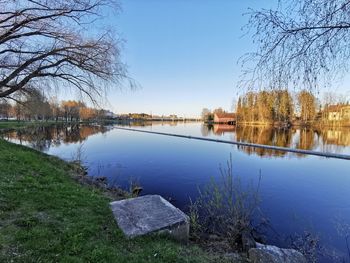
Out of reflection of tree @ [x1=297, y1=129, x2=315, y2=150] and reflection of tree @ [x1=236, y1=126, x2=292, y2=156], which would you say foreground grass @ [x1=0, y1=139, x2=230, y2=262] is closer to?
reflection of tree @ [x1=236, y1=126, x2=292, y2=156]

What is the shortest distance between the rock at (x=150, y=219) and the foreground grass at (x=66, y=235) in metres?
0.16

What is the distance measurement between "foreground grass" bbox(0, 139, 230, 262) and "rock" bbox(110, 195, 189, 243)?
0.52 feet

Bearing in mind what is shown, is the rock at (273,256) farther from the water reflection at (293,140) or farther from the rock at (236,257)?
the water reflection at (293,140)

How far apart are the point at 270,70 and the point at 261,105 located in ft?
1.47

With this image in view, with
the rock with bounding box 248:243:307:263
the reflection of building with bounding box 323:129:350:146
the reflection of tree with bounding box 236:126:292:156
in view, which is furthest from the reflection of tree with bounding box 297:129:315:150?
the rock with bounding box 248:243:307:263

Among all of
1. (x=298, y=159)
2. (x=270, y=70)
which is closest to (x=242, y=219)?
(x=270, y=70)

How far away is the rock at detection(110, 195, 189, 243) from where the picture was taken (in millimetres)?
4137

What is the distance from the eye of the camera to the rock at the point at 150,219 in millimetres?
4137

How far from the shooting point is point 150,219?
4430 millimetres

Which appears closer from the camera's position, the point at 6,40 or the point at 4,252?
the point at 4,252

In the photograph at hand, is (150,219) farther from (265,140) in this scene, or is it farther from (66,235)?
(265,140)

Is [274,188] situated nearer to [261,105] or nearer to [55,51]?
[261,105]

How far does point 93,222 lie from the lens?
4.33 meters

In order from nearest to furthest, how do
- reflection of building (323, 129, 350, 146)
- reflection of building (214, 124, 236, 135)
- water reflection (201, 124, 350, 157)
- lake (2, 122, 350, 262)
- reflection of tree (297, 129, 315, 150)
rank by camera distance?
lake (2, 122, 350, 262) → water reflection (201, 124, 350, 157) → reflection of tree (297, 129, 315, 150) → reflection of building (323, 129, 350, 146) → reflection of building (214, 124, 236, 135)
